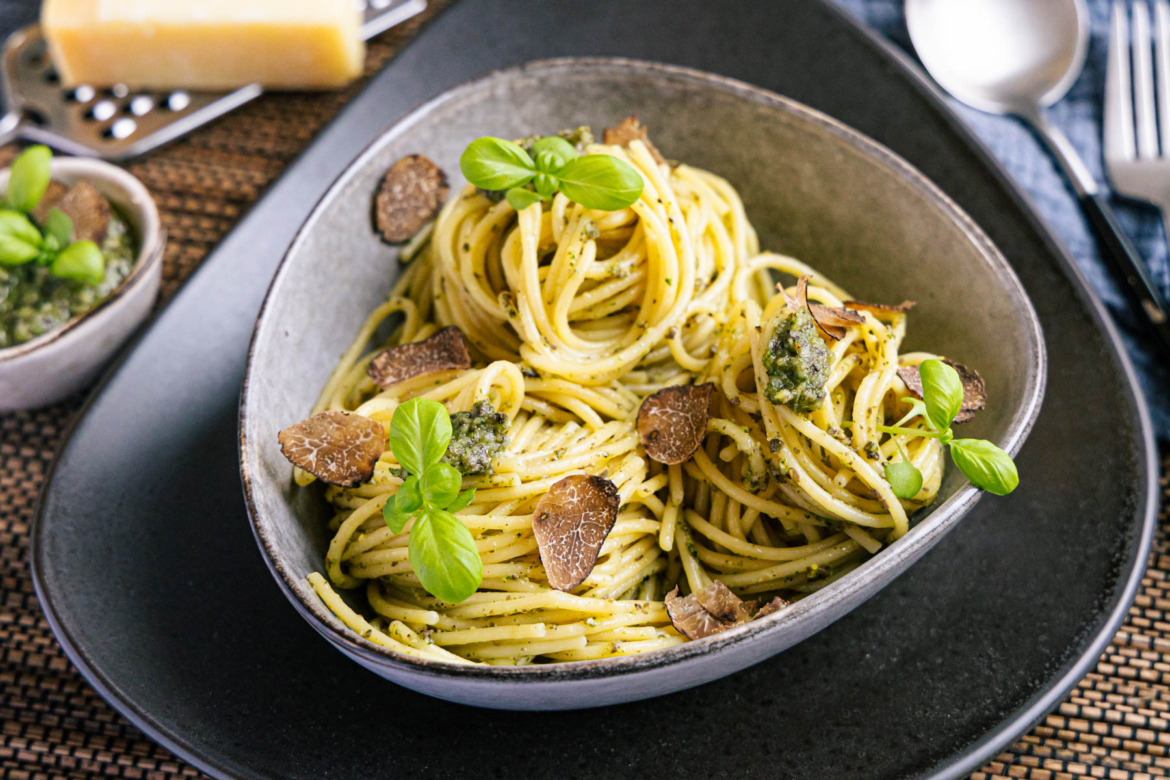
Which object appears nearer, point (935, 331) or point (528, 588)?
point (528, 588)

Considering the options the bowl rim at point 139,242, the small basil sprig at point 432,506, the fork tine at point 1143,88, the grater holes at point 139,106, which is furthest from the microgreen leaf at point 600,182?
the fork tine at point 1143,88

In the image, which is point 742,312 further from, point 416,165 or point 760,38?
point 760,38

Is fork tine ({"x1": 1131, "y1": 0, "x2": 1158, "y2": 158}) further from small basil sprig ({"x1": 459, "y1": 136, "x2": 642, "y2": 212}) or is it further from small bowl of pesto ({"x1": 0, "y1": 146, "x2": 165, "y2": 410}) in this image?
small bowl of pesto ({"x1": 0, "y1": 146, "x2": 165, "y2": 410})

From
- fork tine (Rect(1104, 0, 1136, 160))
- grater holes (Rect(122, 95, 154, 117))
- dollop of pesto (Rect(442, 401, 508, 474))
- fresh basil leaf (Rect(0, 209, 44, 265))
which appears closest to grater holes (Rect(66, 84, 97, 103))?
grater holes (Rect(122, 95, 154, 117))

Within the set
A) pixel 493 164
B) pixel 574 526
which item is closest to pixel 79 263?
pixel 493 164

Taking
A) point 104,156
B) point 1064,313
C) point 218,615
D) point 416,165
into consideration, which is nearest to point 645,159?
point 416,165
